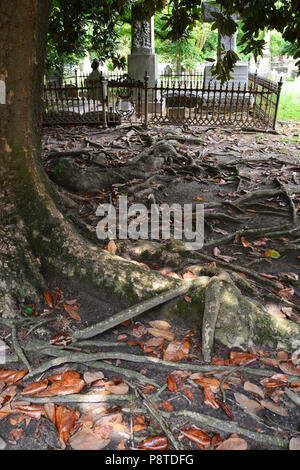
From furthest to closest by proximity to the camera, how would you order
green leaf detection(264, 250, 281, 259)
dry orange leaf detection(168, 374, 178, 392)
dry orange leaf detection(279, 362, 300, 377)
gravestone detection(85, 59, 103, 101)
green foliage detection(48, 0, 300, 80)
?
gravestone detection(85, 59, 103, 101) → green leaf detection(264, 250, 281, 259) → green foliage detection(48, 0, 300, 80) → dry orange leaf detection(279, 362, 300, 377) → dry orange leaf detection(168, 374, 178, 392)

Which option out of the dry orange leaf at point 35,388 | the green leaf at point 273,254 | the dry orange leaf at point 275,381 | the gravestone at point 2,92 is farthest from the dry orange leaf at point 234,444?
the gravestone at point 2,92

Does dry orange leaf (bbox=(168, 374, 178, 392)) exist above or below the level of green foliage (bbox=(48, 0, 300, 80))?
below

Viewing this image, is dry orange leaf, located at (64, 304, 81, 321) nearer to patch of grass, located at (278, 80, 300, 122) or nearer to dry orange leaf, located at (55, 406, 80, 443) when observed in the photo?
dry orange leaf, located at (55, 406, 80, 443)

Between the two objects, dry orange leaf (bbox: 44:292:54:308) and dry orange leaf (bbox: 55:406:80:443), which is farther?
dry orange leaf (bbox: 44:292:54:308)

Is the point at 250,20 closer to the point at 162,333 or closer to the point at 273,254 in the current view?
the point at 273,254

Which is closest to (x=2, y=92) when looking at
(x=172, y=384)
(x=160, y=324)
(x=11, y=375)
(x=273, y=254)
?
(x=11, y=375)

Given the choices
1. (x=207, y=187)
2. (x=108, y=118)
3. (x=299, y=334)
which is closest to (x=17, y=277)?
(x=299, y=334)

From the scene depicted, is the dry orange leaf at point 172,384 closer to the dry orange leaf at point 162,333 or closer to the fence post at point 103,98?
the dry orange leaf at point 162,333

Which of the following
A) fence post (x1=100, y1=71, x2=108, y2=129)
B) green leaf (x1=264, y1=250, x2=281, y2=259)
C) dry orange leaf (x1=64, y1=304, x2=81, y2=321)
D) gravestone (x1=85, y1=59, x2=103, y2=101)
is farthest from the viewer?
fence post (x1=100, y1=71, x2=108, y2=129)

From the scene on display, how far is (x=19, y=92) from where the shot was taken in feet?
8.96

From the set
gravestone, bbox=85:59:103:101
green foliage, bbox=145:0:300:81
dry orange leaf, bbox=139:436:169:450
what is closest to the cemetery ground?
dry orange leaf, bbox=139:436:169:450

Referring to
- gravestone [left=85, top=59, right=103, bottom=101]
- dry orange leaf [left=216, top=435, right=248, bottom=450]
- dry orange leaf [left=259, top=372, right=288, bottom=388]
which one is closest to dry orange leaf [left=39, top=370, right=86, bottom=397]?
dry orange leaf [left=216, top=435, right=248, bottom=450]

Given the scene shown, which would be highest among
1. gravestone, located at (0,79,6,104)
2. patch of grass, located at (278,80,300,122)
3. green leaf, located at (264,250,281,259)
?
gravestone, located at (0,79,6,104)

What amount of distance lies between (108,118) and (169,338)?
32.3ft
